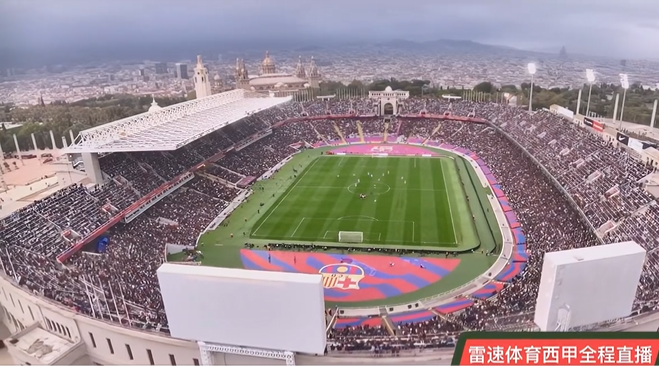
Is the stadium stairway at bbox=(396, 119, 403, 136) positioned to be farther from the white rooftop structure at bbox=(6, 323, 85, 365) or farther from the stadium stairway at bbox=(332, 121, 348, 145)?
the white rooftop structure at bbox=(6, 323, 85, 365)

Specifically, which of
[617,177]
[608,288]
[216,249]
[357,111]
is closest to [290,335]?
[608,288]

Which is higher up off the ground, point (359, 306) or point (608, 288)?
point (608, 288)

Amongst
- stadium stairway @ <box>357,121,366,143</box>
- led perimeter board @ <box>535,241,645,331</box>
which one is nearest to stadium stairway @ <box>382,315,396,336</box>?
led perimeter board @ <box>535,241,645,331</box>

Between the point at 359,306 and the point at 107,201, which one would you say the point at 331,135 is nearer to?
the point at 107,201

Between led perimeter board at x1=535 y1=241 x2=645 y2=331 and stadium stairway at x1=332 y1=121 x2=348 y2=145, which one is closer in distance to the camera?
led perimeter board at x1=535 y1=241 x2=645 y2=331

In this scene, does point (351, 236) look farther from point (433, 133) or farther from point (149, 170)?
point (433, 133)
